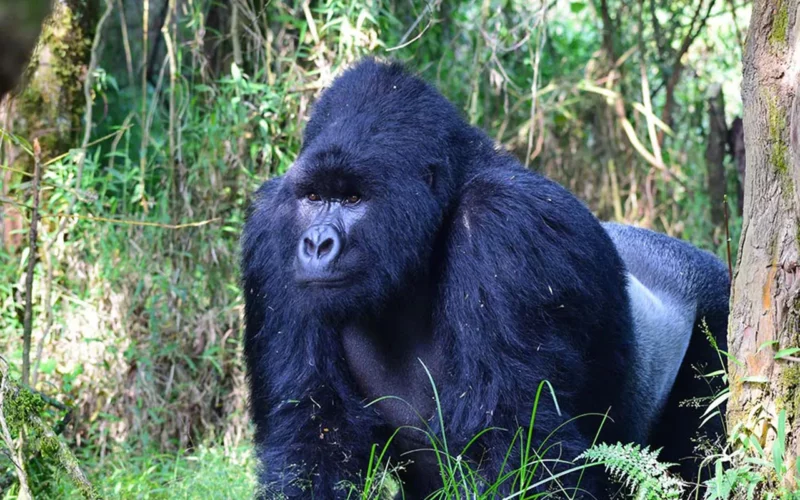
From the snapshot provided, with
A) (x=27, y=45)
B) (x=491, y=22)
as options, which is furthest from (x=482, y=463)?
(x=491, y=22)

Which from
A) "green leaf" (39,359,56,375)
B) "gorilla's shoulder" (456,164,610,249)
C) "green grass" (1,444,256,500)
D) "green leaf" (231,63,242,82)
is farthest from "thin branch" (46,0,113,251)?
"gorilla's shoulder" (456,164,610,249)

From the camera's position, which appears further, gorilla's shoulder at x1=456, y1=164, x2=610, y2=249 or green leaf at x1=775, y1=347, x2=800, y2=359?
gorilla's shoulder at x1=456, y1=164, x2=610, y2=249

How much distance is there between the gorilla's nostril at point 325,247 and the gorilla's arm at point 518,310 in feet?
1.26

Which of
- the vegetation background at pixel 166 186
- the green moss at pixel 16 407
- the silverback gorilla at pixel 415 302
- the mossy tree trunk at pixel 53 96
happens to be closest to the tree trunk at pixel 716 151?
the vegetation background at pixel 166 186

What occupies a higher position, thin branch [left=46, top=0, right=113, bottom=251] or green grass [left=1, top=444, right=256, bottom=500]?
thin branch [left=46, top=0, right=113, bottom=251]

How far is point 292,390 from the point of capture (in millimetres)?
3154

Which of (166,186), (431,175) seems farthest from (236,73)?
(431,175)

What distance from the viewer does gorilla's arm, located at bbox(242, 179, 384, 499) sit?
3.05 metres

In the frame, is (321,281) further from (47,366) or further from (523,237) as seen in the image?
(47,366)

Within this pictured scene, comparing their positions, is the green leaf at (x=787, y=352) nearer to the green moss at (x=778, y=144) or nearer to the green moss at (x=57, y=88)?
the green moss at (x=778, y=144)

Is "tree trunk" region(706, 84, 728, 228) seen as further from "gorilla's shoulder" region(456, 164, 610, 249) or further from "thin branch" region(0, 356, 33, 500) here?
"thin branch" region(0, 356, 33, 500)

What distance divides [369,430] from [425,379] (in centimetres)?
25

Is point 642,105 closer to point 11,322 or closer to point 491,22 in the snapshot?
point 491,22

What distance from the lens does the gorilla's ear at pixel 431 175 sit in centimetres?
317
